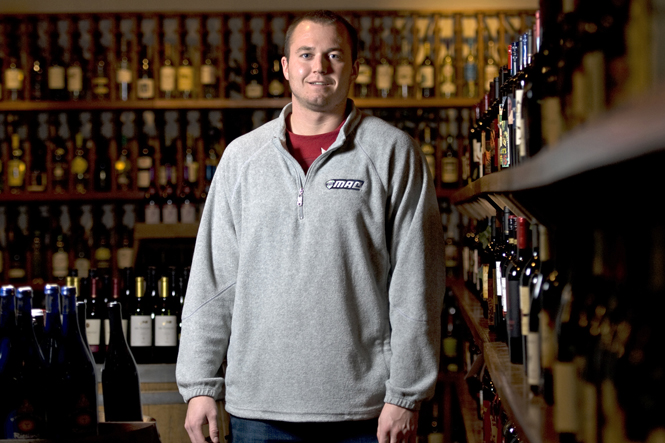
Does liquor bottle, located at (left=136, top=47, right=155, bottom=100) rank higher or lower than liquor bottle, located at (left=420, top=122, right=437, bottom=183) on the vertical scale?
higher

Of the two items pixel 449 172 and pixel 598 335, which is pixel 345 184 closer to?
→ pixel 598 335

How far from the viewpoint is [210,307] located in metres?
1.81

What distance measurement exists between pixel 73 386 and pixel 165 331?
129cm

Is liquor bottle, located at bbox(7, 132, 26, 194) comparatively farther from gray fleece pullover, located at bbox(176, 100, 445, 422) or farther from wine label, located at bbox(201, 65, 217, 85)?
gray fleece pullover, located at bbox(176, 100, 445, 422)

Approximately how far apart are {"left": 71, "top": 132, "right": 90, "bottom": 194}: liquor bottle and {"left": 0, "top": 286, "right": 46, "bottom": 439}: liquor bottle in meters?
2.64

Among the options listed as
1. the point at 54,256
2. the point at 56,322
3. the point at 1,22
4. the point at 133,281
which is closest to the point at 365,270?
the point at 56,322

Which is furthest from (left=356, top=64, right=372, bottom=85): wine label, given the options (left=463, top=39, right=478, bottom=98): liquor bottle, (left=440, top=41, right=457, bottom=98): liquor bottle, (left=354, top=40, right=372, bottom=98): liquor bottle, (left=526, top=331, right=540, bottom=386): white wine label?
(left=526, top=331, right=540, bottom=386): white wine label

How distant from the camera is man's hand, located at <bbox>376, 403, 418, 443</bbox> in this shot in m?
1.63

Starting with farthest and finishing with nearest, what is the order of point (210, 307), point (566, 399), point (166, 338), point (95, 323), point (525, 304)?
point (95, 323), point (166, 338), point (210, 307), point (525, 304), point (566, 399)

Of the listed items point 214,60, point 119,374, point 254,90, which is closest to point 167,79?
Answer: point 214,60

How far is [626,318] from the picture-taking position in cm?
A: 101

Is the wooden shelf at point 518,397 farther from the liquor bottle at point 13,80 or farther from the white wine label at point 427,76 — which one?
the liquor bottle at point 13,80

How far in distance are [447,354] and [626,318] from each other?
11.5 feet

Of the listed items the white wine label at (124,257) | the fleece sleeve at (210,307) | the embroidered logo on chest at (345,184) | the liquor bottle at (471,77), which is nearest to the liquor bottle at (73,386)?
the fleece sleeve at (210,307)
